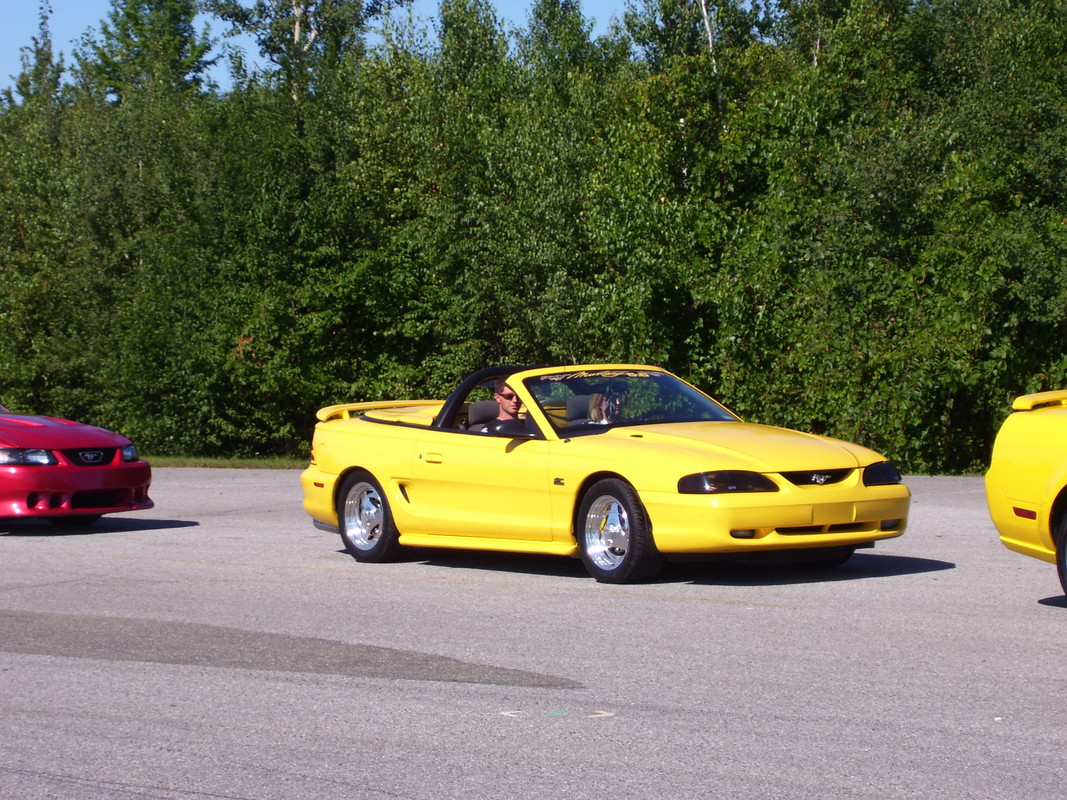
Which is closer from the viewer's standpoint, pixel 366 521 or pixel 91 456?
pixel 366 521

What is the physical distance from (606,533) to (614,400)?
3.98ft

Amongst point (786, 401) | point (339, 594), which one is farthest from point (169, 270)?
point (339, 594)

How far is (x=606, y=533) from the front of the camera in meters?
8.93

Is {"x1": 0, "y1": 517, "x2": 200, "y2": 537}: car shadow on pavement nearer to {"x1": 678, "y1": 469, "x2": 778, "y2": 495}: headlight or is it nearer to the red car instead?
the red car

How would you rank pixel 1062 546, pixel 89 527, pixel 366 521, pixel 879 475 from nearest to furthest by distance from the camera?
pixel 1062 546 < pixel 879 475 < pixel 366 521 < pixel 89 527

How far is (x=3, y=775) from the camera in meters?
4.78

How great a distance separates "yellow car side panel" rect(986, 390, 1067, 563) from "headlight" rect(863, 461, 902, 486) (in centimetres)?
88

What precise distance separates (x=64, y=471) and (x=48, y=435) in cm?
45

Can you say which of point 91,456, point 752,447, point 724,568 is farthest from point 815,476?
point 91,456

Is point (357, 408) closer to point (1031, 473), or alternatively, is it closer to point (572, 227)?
point (1031, 473)

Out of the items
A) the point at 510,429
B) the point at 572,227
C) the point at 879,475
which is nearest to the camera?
the point at 879,475

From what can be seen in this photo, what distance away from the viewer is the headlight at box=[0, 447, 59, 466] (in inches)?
481

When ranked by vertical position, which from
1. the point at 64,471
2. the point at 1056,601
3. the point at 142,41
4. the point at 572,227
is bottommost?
the point at 1056,601

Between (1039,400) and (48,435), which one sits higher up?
(1039,400)
